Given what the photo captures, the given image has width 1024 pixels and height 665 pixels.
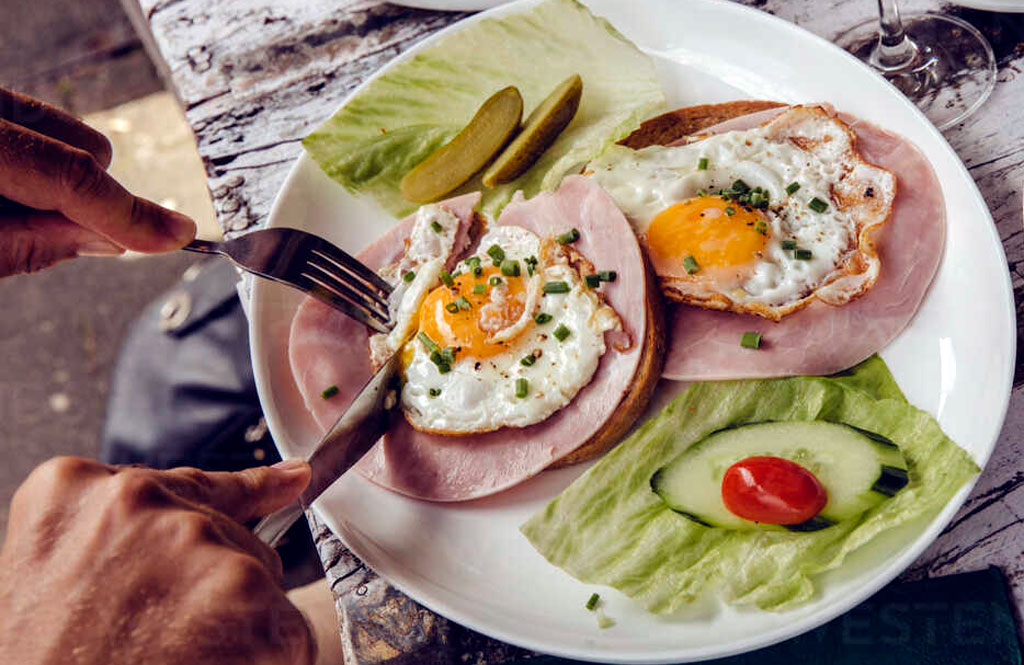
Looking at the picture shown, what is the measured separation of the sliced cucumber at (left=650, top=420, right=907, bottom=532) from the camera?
200 centimetres

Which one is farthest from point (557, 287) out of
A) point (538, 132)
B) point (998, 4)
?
point (998, 4)

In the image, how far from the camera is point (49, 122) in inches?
90.4

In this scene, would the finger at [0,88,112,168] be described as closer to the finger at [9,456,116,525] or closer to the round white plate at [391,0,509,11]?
the finger at [9,456,116,525]

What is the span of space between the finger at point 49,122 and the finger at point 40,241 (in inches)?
7.5

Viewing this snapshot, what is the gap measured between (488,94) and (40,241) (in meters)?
1.34

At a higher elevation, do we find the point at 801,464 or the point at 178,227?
the point at 178,227

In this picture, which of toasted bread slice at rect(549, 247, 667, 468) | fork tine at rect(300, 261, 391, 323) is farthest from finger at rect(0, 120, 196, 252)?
toasted bread slice at rect(549, 247, 667, 468)

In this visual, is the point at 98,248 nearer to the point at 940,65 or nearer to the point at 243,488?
the point at 243,488

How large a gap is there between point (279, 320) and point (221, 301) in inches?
36.7

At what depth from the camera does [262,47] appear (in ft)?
10.8

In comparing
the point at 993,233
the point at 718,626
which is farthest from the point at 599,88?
the point at 718,626

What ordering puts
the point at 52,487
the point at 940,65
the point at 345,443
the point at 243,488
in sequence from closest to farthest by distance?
the point at 52,487, the point at 243,488, the point at 345,443, the point at 940,65

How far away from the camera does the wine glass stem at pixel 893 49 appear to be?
262 centimetres

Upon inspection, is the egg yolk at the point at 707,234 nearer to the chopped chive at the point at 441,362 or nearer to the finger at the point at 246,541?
the chopped chive at the point at 441,362
